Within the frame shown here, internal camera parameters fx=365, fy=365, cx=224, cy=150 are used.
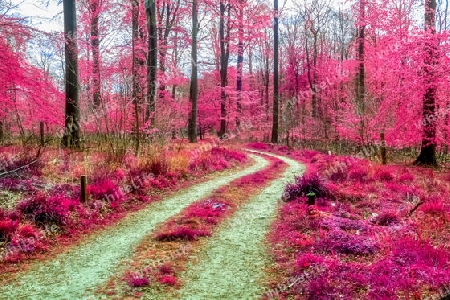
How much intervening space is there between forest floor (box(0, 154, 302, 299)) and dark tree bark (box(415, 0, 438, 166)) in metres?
7.42

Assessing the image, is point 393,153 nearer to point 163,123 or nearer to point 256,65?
point 163,123

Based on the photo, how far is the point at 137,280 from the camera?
4848 millimetres

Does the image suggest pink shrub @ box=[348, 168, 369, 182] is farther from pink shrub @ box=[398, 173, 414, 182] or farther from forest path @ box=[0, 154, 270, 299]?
forest path @ box=[0, 154, 270, 299]

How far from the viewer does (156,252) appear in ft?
19.6

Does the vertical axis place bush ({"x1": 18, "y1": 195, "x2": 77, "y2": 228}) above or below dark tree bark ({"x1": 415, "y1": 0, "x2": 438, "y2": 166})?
below

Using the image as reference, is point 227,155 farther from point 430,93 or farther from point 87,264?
point 87,264

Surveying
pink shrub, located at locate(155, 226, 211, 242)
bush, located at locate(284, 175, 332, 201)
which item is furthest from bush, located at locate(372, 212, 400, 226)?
pink shrub, located at locate(155, 226, 211, 242)

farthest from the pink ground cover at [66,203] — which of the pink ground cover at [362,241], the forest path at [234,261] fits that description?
the pink ground cover at [362,241]

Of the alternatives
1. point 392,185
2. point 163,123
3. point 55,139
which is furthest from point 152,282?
point 55,139

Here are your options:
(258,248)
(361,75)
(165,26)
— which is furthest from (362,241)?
(165,26)

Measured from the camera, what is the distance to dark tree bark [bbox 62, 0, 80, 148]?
12422 millimetres

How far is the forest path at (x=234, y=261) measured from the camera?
4.75 m

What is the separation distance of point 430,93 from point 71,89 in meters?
12.6

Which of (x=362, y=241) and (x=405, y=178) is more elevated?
(x=405, y=178)
